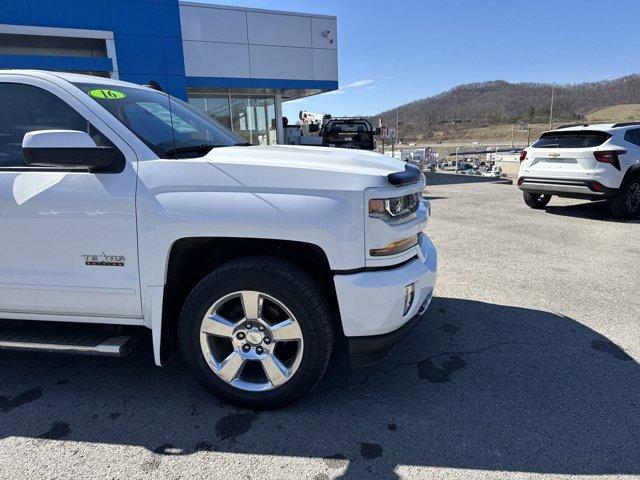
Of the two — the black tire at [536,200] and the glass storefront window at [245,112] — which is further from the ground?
the glass storefront window at [245,112]

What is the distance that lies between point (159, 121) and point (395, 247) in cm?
179

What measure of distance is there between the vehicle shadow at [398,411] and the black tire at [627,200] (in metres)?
5.62

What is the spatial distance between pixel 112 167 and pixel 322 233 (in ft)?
4.13

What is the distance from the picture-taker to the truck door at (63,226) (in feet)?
8.36

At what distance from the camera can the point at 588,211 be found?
9055 mm

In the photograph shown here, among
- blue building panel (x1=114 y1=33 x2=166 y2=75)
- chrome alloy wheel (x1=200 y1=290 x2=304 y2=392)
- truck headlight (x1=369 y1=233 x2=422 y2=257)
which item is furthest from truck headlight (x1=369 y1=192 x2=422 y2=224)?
blue building panel (x1=114 y1=33 x2=166 y2=75)

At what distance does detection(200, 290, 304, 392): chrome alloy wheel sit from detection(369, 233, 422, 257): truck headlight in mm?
587

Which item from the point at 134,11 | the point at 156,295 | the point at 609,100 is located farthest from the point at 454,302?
the point at 609,100

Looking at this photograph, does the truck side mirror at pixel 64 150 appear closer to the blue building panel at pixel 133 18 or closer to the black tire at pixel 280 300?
the black tire at pixel 280 300

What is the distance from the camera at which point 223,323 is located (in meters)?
2.59

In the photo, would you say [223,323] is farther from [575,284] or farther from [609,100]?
[609,100]

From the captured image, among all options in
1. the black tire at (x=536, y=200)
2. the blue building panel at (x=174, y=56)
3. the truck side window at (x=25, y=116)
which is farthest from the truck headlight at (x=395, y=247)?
the blue building panel at (x=174, y=56)

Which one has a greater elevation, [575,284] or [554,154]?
[554,154]

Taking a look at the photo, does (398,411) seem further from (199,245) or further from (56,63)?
(56,63)
